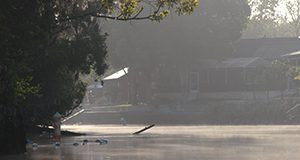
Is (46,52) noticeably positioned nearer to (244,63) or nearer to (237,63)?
(244,63)

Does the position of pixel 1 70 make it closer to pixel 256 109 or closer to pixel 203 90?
pixel 256 109

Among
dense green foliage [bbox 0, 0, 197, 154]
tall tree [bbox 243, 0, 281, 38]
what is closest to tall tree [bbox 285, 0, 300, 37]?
tall tree [bbox 243, 0, 281, 38]

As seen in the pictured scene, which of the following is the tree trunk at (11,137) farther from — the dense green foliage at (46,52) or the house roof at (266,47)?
the house roof at (266,47)

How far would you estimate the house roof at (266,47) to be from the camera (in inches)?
3639

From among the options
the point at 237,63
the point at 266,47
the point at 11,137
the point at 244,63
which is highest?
the point at 266,47

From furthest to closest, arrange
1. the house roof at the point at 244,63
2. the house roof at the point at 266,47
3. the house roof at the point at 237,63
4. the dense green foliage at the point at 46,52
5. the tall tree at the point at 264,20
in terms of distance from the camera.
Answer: the tall tree at the point at 264,20 → the house roof at the point at 266,47 → the house roof at the point at 237,63 → the house roof at the point at 244,63 → the dense green foliage at the point at 46,52

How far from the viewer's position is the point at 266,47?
3757 inches

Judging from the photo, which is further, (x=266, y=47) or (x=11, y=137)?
(x=266, y=47)

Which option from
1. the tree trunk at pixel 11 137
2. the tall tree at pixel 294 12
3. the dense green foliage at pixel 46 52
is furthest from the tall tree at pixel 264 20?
the tree trunk at pixel 11 137

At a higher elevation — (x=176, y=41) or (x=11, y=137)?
(x=176, y=41)

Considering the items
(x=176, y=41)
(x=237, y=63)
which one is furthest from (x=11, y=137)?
(x=237, y=63)

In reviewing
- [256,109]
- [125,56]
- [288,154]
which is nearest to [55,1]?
[288,154]

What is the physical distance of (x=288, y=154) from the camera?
70.9 ft

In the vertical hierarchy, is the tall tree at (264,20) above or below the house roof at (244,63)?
above
